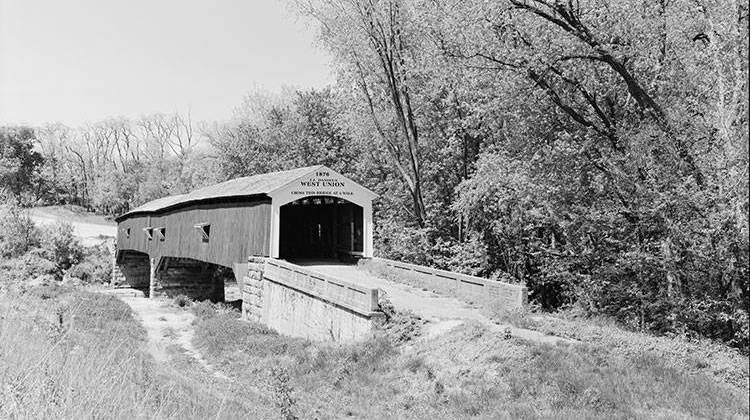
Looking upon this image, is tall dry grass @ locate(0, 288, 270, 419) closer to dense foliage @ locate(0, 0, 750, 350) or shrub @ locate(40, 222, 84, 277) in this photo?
dense foliage @ locate(0, 0, 750, 350)

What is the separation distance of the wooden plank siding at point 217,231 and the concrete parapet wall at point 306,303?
978mm

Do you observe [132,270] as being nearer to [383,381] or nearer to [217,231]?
[217,231]

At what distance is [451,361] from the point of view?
1078 cm

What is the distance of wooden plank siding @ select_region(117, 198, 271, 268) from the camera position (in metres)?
20.8

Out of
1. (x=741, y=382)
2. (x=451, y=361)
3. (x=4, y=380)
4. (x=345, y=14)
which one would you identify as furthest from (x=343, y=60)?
(x=4, y=380)

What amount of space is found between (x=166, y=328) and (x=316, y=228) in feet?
26.4

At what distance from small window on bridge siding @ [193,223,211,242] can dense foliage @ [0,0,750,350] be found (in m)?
8.02

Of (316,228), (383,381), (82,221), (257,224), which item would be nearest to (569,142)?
(383,381)

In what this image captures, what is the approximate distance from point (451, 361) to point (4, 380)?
7810 mm

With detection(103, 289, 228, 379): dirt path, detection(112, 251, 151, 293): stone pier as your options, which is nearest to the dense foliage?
detection(103, 289, 228, 379): dirt path

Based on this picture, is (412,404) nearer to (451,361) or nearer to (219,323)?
(451,361)

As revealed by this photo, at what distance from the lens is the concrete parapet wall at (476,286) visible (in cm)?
1381

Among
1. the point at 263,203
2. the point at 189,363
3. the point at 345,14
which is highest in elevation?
the point at 345,14

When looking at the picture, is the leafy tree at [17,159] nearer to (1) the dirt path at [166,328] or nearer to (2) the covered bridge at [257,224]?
(2) the covered bridge at [257,224]
